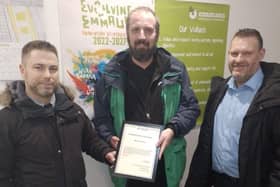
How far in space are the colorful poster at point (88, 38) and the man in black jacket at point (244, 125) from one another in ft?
2.69

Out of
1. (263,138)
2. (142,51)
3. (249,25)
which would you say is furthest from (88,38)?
(249,25)

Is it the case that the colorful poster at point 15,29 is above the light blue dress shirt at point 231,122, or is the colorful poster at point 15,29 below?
above

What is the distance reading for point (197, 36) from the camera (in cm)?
247

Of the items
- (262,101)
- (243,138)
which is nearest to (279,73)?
(262,101)

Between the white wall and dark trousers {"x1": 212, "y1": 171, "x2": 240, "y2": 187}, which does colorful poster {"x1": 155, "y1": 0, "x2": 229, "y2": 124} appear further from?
dark trousers {"x1": 212, "y1": 171, "x2": 240, "y2": 187}

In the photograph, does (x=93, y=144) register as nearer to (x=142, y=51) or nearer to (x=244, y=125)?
(x=142, y=51)

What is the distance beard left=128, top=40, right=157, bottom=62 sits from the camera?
1779 mm

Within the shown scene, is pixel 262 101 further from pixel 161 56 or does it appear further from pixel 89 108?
pixel 89 108

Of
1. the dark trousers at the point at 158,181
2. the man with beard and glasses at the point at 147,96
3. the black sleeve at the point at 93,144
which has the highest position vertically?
the man with beard and glasses at the point at 147,96

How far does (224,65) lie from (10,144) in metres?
1.99

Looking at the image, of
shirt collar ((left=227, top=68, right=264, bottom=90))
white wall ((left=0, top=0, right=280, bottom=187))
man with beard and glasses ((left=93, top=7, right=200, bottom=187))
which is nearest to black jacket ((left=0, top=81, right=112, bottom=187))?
man with beard and glasses ((left=93, top=7, right=200, bottom=187))

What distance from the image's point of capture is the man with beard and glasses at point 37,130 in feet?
4.54

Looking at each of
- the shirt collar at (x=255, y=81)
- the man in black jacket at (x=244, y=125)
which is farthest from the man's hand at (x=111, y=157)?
the shirt collar at (x=255, y=81)

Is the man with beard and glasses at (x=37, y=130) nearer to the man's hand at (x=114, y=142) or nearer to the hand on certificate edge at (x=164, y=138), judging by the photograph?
the man's hand at (x=114, y=142)
